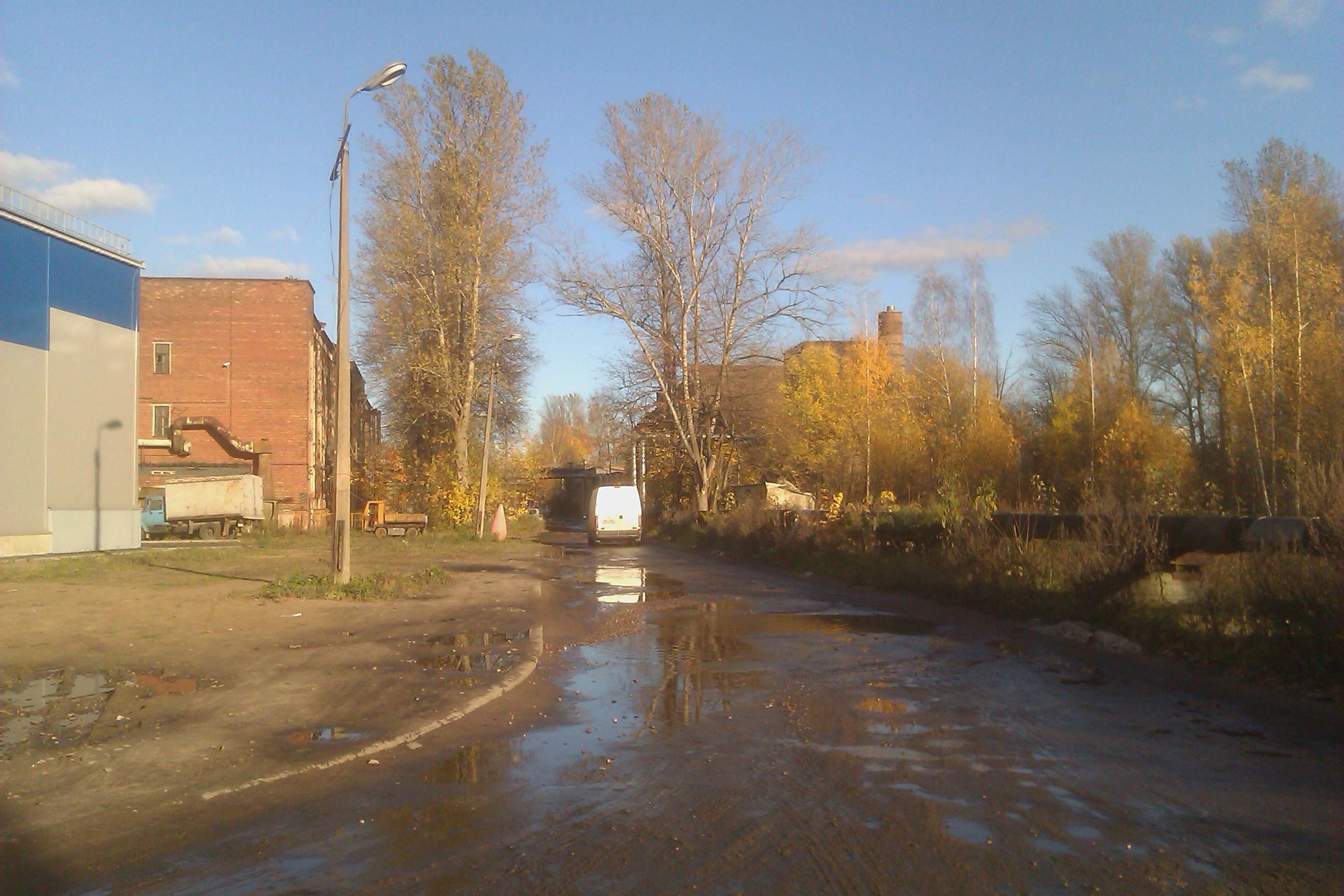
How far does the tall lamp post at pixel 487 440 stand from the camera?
36.5 metres

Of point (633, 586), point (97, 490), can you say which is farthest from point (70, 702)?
point (97, 490)

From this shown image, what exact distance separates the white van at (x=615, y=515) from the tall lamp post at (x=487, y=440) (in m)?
4.95

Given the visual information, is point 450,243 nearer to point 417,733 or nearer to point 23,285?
point 23,285

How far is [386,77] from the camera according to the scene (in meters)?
14.8

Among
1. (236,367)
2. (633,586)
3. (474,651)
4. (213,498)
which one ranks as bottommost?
(633,586)

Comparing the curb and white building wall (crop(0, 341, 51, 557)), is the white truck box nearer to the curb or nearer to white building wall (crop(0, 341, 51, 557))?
white building wall (crop(0, 341, 51, 557))

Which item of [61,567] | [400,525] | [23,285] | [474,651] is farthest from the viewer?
[400,525]

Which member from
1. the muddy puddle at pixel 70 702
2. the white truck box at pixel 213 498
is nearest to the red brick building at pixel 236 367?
the white truck box at pixel 213 498

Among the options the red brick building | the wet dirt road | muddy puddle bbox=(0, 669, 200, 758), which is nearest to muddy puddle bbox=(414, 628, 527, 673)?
the wet dirt road

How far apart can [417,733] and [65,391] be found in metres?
26.0

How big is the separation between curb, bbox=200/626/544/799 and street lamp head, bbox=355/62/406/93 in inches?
384

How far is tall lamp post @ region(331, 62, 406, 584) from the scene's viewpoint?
15148mm

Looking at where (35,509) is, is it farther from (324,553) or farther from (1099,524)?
(1099,524)

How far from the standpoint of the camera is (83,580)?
17797mm
